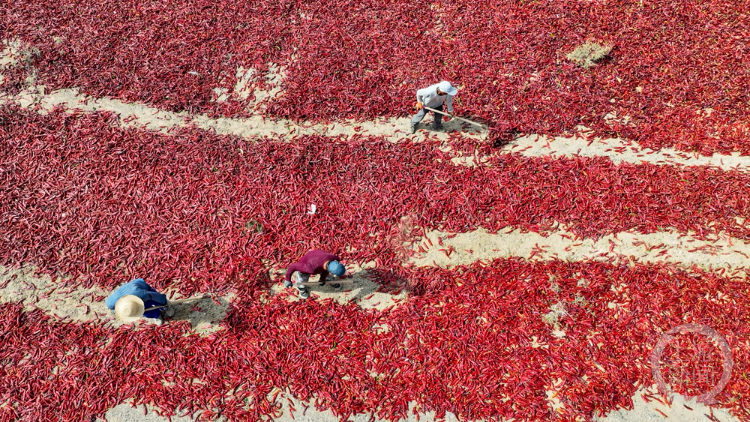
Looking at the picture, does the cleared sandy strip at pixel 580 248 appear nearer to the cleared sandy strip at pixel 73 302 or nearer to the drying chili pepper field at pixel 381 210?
the drying chili pepper field at pixel 381 210

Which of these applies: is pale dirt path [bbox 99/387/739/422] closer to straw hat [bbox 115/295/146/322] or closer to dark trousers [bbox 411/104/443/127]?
straw hat [bbox 115/295/146/322]

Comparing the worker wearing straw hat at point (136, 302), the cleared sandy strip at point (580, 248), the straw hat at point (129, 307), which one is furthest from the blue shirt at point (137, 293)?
the cleared sandy strip at point (580, 248)

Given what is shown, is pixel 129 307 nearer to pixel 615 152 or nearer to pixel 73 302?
pixel 73 302

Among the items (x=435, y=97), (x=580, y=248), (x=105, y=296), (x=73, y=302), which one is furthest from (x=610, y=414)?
(x=73, y=302)

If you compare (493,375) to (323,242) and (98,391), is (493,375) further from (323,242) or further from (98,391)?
(98,391)

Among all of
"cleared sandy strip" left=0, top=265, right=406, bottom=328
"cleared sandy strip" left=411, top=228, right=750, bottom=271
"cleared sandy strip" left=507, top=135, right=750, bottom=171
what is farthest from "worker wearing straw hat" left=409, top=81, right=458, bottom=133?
"cleared sandy strip" left=0, top=265, right=406, bottom=328

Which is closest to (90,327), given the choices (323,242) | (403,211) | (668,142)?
(323,242)
